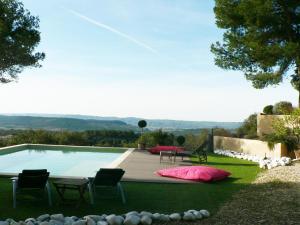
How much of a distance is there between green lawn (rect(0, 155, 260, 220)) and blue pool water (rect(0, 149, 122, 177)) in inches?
152

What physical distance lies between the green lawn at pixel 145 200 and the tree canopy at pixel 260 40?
9188mm

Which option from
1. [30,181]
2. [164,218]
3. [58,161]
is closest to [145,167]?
[58,161]

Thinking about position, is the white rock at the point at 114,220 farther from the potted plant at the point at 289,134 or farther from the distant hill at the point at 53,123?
the distant hill at the point at 53,123

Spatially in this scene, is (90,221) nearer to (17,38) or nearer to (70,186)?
(70,186)

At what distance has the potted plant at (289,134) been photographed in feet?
53.0

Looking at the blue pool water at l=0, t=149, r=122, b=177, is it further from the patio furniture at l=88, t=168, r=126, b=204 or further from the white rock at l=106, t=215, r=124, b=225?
the white rock at l=106, t=215, r=124, b=225

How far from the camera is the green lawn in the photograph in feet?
23.5

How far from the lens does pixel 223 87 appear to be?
2569 centimetres

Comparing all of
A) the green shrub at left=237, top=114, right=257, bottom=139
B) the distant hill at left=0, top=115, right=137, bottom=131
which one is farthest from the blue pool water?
the distant hill at left=0, top=115, right=137, bottom=131

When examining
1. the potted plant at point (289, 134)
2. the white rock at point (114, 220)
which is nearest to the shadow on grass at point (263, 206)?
the white rock at point (114, 220)

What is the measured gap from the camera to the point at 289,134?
16.5 m

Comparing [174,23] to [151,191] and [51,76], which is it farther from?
[151,191]

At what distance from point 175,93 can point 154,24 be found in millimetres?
13285

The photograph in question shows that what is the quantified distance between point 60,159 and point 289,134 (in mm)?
8328
